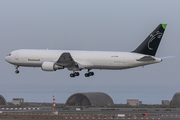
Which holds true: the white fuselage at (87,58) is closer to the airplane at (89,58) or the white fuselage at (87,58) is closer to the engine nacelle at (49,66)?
the airplane at (89,58)

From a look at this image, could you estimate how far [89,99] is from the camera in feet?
299

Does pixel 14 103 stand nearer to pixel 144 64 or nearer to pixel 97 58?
pixel 97 58

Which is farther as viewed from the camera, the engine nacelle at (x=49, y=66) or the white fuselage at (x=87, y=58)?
the engine nacelle at (x=49, y=66)

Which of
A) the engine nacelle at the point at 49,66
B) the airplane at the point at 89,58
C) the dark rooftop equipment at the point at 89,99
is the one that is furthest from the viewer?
the dark rooftop equipment at the point at 89,99

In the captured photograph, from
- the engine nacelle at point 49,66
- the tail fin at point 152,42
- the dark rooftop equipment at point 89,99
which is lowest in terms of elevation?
the dark rooftop equipment at point 89,99

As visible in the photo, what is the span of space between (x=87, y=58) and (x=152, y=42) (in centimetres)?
1257

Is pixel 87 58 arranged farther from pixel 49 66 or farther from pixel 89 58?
pixel 49 66

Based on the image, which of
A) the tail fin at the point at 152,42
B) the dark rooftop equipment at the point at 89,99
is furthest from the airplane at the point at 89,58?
the dark rooftop equipment at the point at 89,99

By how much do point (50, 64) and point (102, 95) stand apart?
92.9ft

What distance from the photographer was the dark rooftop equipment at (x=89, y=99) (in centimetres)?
9150

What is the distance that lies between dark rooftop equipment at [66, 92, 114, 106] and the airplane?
55.6ft

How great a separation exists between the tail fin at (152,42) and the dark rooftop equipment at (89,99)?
25.6 meters

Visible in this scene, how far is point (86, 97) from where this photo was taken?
9475 cm

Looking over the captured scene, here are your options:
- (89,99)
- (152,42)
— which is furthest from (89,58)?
(89,99)
